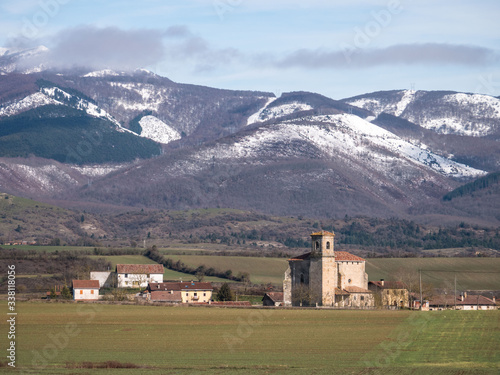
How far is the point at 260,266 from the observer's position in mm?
147375

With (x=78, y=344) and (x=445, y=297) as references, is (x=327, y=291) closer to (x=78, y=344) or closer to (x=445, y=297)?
(x=445, y=297)

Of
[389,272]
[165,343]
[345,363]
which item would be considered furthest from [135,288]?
[345,363]

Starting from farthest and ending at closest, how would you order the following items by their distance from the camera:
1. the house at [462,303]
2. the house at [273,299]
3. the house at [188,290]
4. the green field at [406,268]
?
the green field at [406,268] < the house at [188,290] < the house at [462,303] < the house at [273,299]

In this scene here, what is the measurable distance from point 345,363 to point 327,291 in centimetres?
4767

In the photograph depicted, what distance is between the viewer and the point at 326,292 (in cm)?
9381

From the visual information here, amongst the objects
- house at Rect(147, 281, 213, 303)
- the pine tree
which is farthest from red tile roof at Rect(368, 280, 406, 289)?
house at Rect(147, 281, 213, 303)

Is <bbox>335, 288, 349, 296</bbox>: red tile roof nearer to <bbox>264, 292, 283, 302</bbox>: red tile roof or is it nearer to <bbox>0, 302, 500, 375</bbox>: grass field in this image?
<bbox>264, 292, 283, 302</bbox>: red tile roof

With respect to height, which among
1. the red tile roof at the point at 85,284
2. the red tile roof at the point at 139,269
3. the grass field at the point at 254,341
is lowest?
the grass field at the point at 254,341

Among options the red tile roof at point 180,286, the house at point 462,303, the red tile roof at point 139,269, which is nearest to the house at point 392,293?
the house at point 462,303

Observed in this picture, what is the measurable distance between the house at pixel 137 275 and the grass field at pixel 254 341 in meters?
46.3

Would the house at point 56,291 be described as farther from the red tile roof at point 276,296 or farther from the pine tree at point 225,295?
the red tile roof at point 276,296

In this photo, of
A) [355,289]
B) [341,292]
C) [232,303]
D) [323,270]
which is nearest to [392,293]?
[355,289]

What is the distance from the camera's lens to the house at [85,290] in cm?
10550

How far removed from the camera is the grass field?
148 feet
